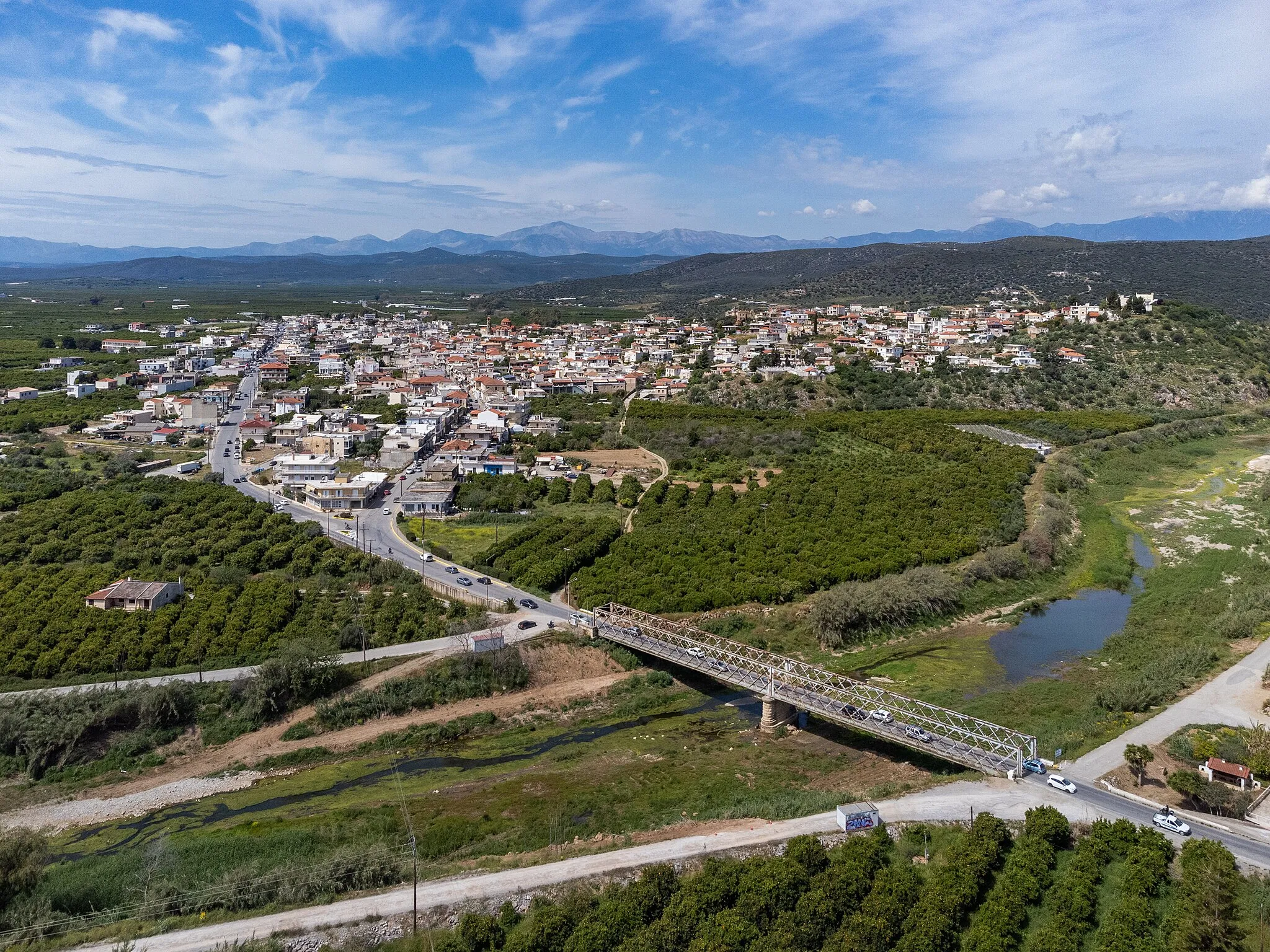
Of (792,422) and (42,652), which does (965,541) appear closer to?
(792,422)

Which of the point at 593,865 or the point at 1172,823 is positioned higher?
the point at 1172,823

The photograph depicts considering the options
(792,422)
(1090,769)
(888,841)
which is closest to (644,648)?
(888,841)

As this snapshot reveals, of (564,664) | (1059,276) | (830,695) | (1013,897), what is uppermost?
(1059,276)

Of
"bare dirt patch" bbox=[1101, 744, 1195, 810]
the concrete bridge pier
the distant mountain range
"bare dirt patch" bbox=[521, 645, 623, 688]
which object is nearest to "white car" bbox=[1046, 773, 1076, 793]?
"bare dirt patch" bbox=[1101, 744, 1195, 810]

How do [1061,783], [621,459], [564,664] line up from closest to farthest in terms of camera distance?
[1061,783] → [564,664] → [621,459]

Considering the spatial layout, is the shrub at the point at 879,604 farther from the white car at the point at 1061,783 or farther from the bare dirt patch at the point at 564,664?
the white car at the point at 1061,783

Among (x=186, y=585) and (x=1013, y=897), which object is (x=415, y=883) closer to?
(x=1013, y=897)

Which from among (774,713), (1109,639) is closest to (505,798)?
(774,713)

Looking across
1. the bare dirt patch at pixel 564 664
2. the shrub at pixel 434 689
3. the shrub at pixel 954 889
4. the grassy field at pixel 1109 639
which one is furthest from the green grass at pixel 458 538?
the shrub at pixel 954 889
